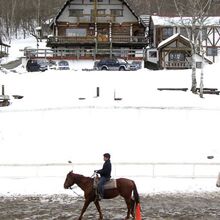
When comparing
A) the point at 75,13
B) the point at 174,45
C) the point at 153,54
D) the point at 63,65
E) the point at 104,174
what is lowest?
the point at 104,174

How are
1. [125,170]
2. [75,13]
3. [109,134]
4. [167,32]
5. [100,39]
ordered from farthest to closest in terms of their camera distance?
[167,32], [75,13], [100,39], [109,134], [125,170]

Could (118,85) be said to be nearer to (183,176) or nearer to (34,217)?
(183,176)

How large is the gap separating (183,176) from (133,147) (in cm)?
532

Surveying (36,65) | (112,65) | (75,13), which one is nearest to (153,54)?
(75,13)

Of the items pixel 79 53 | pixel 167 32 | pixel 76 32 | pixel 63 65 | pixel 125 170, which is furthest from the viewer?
pixel 167 32

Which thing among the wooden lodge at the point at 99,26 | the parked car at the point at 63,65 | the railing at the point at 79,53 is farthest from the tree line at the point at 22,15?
the parked car at the point at 63,65

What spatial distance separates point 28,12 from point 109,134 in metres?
84.1

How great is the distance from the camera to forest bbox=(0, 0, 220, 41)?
10219 centimetres

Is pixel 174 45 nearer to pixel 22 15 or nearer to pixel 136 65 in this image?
pixel 136 65

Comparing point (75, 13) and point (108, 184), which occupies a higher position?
point (75, 13)

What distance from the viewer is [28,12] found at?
10694 cm

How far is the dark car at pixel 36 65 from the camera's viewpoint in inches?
1983

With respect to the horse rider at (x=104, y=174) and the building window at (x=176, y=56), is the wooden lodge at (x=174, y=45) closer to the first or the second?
the building window at (x=176, y=56)

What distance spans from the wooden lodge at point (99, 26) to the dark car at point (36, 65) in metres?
10.3
